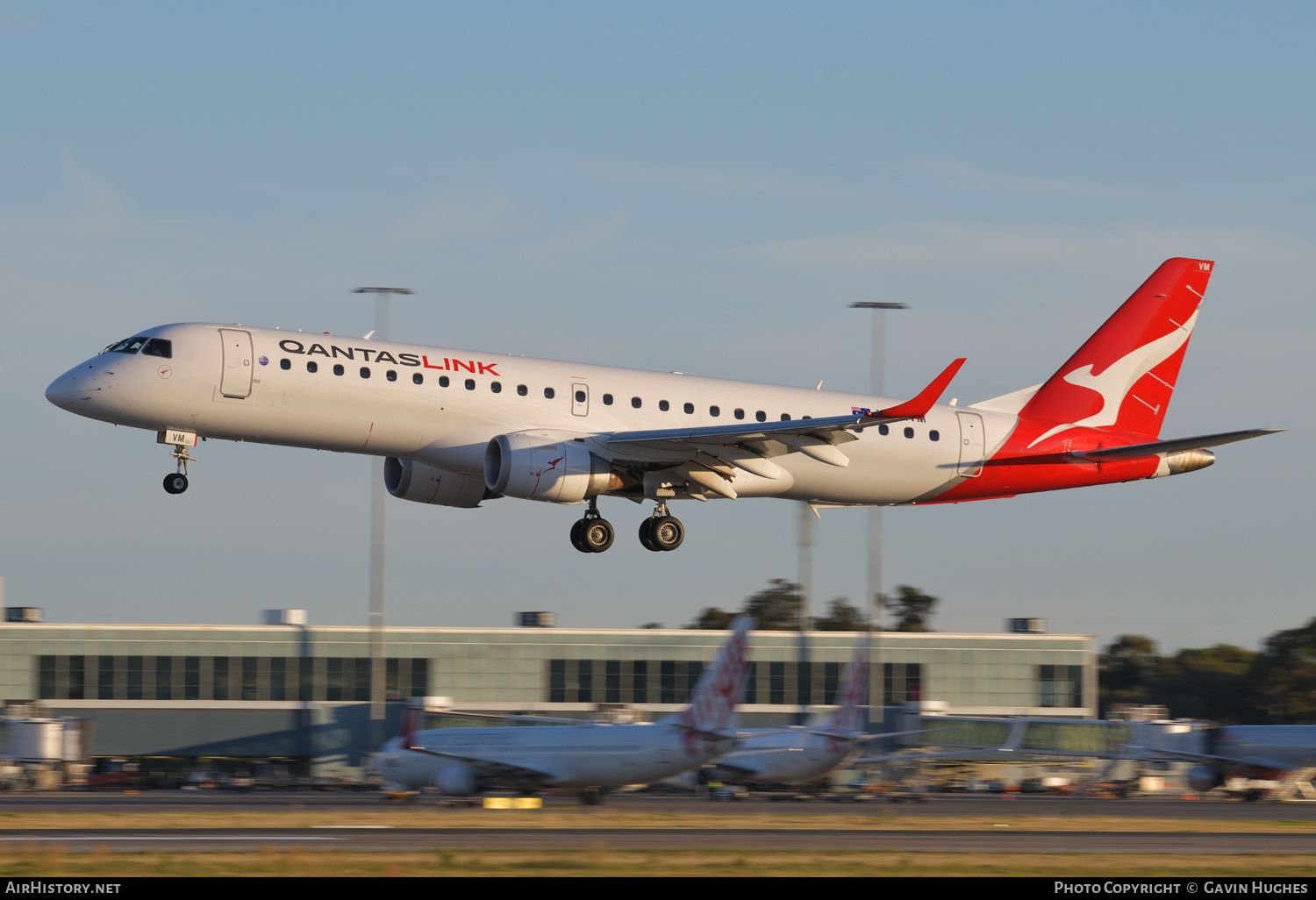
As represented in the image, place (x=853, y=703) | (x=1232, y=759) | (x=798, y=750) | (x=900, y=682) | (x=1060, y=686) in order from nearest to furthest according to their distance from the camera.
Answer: (x=798, y=750) < (x=853, y=703) < (x=1232, y=759) < (x=900, y=682) < (x=1060, y=686)

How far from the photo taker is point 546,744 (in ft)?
158

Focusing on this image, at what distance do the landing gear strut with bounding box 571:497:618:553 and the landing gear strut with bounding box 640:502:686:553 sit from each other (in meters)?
1.03

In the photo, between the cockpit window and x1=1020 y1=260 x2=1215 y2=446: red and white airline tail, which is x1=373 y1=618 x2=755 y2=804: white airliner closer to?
x1=1020 y1=260 x2=1215 y2=446: red and white airline tail

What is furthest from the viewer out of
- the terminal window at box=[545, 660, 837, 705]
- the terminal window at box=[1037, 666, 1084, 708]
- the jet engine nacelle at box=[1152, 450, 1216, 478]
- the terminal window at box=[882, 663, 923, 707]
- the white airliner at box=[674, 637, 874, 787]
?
the terminal window at box=[1037, 666, 1084, 708]

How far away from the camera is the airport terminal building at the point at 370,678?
7669 cm

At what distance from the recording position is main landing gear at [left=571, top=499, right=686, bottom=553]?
130 feet

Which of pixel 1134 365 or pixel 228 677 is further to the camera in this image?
pixel 228 677

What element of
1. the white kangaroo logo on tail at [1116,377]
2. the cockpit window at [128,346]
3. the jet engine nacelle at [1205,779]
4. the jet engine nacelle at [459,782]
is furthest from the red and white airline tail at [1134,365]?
the cockpit window at [128,346]

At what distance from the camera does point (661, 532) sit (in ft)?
132

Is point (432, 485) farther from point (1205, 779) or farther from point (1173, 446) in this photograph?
point (1205, 779)

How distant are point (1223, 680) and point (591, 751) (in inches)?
3742

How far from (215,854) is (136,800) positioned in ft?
80.3

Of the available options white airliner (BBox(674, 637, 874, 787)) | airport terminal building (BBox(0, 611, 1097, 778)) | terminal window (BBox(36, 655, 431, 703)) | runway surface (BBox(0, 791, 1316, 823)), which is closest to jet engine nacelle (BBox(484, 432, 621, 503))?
runway surface (BBox(0, 791, 1316, 823))

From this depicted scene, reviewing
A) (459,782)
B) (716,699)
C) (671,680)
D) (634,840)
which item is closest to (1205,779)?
→ (716,699)
